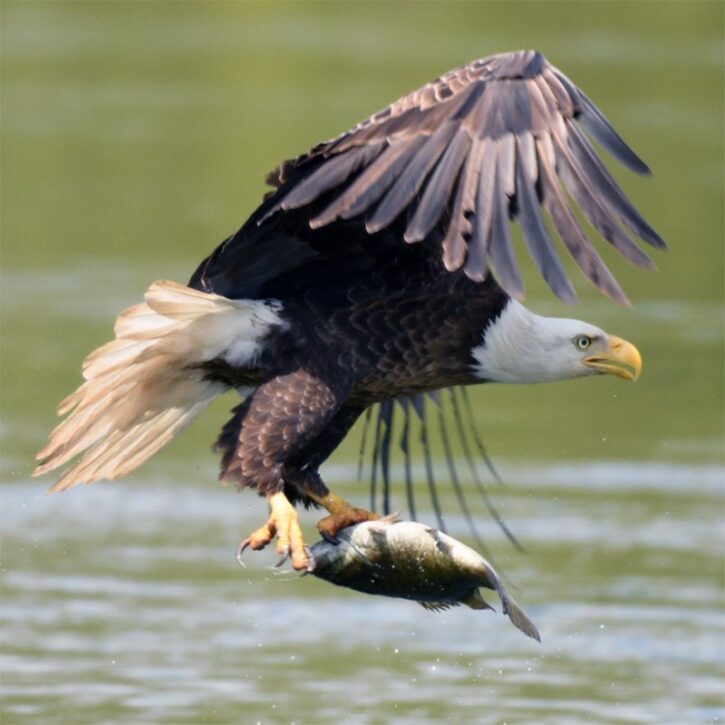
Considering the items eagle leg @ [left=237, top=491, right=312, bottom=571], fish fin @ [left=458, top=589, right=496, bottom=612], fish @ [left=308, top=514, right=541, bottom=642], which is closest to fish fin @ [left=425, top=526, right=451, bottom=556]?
fish @ [left=308, top=514, right=541, bottom=642]

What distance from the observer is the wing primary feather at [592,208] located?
5.55 m

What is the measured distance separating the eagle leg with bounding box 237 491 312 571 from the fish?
0.03 metres

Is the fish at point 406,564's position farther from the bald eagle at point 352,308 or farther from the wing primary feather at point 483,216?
the wing primary feather at point 483,216

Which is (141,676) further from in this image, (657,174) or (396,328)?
(657,174)

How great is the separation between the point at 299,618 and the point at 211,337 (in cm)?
224

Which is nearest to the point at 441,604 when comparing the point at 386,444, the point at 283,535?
the point at 283,535

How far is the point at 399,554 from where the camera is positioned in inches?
236

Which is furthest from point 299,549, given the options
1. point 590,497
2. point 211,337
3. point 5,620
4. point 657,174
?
point 657,174

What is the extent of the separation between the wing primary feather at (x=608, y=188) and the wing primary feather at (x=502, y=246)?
193 millimetres

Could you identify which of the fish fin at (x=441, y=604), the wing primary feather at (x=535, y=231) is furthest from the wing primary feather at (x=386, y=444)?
the wing primary feather at (x=535, y=231)

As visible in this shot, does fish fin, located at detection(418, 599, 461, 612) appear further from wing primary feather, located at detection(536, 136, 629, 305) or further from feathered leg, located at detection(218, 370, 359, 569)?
wing primary feather, located at detection(536, 136, 629, 305)

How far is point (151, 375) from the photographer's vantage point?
6602mm

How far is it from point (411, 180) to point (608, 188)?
0.48m

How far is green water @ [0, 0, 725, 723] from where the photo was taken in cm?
787
